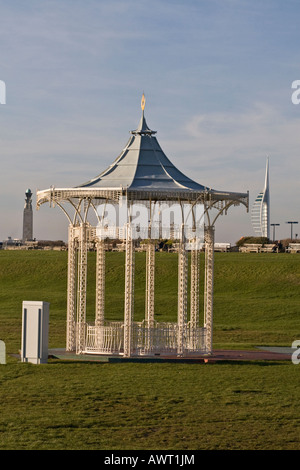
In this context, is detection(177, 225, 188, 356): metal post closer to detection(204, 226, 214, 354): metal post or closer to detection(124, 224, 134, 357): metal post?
detection(204, 226, 214, 354): metal post

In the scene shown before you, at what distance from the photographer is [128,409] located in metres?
18.7

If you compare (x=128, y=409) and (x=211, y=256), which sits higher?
(x=211, y=256)

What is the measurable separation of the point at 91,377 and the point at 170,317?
2086cm

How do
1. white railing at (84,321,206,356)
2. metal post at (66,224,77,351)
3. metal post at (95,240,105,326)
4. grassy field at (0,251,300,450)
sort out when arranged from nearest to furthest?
grassy field at (0,251,300,450) → white railing at (84,321,206,356) → metal post at (66,224,77,351) → metal post at (95,240,105,326)

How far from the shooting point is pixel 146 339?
26.6 m

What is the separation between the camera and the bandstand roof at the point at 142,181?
26.2 metres

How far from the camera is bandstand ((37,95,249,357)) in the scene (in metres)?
26.2

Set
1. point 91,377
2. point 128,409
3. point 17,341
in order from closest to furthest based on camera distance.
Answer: point 128,409
point 91,377
point 17,341

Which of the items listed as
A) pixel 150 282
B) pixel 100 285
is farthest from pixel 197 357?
pixel 100 285

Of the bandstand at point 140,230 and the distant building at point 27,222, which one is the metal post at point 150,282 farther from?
the distant building at point 27,222

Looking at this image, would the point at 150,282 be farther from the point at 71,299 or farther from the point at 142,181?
the point at 142,181

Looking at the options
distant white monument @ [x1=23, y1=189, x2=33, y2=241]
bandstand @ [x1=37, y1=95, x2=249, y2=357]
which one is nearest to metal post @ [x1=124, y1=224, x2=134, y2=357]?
bandstand @ [x1=37, y1=95, x2=249, y2=357]
